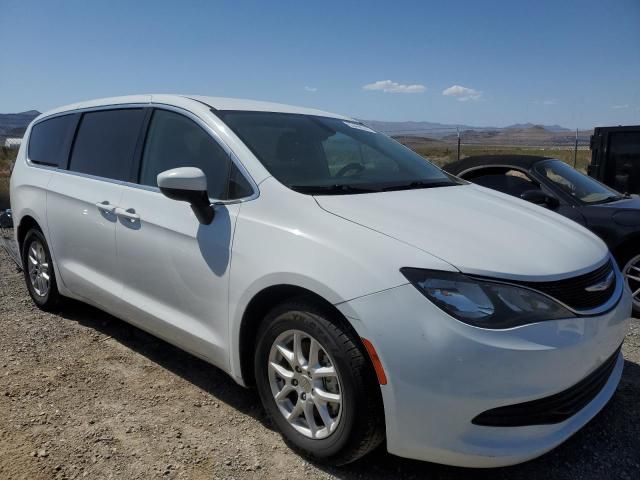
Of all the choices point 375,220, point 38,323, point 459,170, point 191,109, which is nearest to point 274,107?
point 191,109

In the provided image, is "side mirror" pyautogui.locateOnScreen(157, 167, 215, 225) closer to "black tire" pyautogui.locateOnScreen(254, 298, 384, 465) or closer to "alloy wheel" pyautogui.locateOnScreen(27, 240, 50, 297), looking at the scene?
"black tire" pyautogui.locateOnScreen(254, 298, 384, 465)

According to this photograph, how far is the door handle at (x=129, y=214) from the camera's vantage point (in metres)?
3.08

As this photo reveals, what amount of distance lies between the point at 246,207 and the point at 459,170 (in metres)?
3.84

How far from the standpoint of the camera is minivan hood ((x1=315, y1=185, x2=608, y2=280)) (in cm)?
212

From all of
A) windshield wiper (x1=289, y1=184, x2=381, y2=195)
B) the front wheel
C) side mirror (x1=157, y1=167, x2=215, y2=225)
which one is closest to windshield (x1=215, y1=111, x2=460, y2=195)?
windshield wiper (x1=289, y1=184, x2=381, y2=195)

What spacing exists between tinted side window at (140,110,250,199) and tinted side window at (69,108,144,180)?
19 cm

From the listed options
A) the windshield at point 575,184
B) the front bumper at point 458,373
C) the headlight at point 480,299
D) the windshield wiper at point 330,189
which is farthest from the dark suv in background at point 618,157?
the headlight at point 480,299

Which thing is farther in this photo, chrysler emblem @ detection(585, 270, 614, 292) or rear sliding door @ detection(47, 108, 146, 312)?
rear sliding door @ detection(47, 108, 146, 312)

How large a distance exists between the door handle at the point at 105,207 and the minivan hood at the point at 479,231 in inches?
58.1

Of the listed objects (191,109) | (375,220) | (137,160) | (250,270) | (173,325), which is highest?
(191,109)

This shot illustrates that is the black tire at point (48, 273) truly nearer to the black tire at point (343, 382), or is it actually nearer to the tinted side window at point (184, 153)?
the tinted side window at point (184, 153)

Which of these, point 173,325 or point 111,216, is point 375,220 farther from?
point 111,216

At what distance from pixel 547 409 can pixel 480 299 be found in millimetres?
527

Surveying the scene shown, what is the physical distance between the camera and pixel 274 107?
136 inches
